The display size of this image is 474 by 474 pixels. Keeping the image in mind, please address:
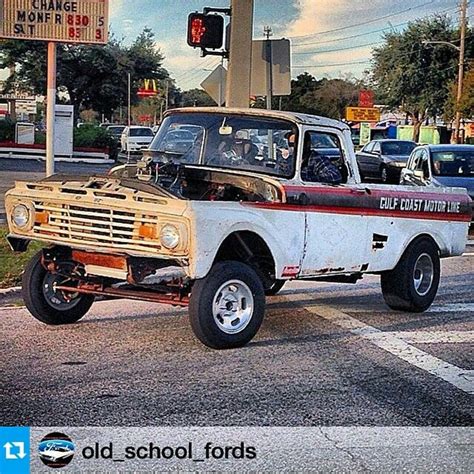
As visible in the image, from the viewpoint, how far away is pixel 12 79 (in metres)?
59.5

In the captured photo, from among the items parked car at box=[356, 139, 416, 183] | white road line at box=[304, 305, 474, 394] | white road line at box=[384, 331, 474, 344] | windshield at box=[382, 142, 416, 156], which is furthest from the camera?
windshield at box=[382, 142, 416, 156]

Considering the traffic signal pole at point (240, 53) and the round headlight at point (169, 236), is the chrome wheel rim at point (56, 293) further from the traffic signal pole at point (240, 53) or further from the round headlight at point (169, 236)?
the traffic signal pole at point (240, 53)

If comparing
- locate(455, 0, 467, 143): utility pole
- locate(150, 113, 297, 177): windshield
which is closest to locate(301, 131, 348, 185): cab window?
locate(150, 113, 297, 177): windshield

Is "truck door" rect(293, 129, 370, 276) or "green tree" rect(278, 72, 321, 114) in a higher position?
"green tree" rect(278, 72, 321, 114)

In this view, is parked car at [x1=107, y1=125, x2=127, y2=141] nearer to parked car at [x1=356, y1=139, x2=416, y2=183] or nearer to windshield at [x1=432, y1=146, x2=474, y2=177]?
parked car at [x1=356, y1=139, x2=416, y2=183]

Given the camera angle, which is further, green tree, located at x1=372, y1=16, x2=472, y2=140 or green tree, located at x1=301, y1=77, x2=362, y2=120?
green tree, located at x1=301, y1=77, x2=362, y2=120

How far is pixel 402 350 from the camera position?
8812 mm

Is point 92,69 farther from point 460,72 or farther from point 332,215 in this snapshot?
point 332,215

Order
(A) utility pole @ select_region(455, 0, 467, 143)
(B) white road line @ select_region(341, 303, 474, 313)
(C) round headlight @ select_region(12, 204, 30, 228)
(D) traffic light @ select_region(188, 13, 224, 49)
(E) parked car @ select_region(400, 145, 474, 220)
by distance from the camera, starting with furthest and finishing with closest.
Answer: (A) utility pole @ select_region(455, 0, 467, 143)
(E) parked car @ select_region(400, 145, 474, 220)
(D) traffic light @ select_region(188, 13, 224, 49)
(B) white road line @ select_region(341, 303, 474, 313)
(C) round headlight @ select_region(12, 204, 30, 228)

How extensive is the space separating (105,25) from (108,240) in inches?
306

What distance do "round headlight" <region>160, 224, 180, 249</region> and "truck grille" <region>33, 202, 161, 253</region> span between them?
0.08 meters

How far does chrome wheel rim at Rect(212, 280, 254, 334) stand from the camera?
837 cm

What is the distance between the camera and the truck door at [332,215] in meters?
9.30

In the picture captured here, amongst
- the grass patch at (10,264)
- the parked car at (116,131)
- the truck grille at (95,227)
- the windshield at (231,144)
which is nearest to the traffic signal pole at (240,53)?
the grass patch at (10,264)
